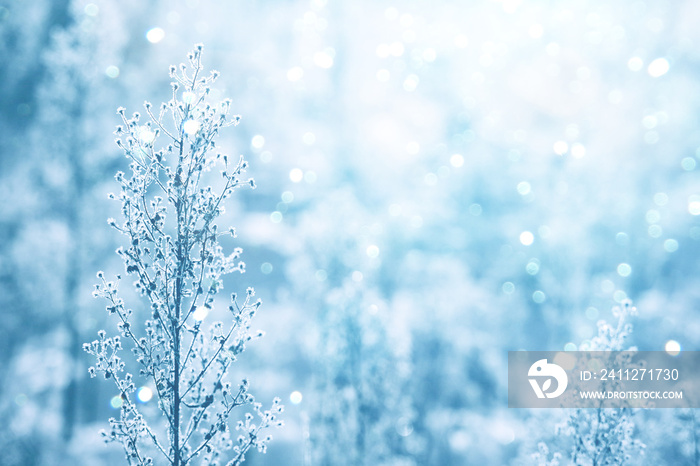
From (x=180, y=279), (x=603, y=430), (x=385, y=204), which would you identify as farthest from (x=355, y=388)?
(x=385, y=204)

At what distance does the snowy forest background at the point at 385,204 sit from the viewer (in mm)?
14930

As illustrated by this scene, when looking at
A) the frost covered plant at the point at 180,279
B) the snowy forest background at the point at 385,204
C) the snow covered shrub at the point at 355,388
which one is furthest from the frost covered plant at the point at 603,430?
the snow covered shrub at the point at 355,388

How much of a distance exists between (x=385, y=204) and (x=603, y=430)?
30.5m

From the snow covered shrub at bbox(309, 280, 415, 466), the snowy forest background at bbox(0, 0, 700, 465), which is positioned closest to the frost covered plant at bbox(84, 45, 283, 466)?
the snowy forest background at bbox(0, 0, 700, 465)

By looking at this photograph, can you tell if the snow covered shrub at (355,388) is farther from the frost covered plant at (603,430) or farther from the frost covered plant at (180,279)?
the frost covered plant at (180,279)

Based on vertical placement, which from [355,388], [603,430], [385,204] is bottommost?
[603,430]

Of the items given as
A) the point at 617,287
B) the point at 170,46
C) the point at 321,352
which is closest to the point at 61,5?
the point at 170,46

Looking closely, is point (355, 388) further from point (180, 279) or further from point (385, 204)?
point (385, 204)

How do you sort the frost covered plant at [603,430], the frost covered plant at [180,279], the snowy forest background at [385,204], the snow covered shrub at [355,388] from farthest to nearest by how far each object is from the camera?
the snowy forest background at [385,204], the snow covered shrub at [355,388], the frost covered plant at [603,430], the frost covered plant at [180,279]

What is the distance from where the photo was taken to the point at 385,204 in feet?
120

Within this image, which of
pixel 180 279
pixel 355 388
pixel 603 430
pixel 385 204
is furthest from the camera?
pixel 385 204

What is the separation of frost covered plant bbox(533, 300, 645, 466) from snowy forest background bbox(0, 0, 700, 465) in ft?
3.25

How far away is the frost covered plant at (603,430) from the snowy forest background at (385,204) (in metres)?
0.99

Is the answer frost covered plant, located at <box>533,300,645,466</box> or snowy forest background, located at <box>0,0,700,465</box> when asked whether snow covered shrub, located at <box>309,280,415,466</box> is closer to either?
snowy forest background, located at <box>0,0,700,465</box>
